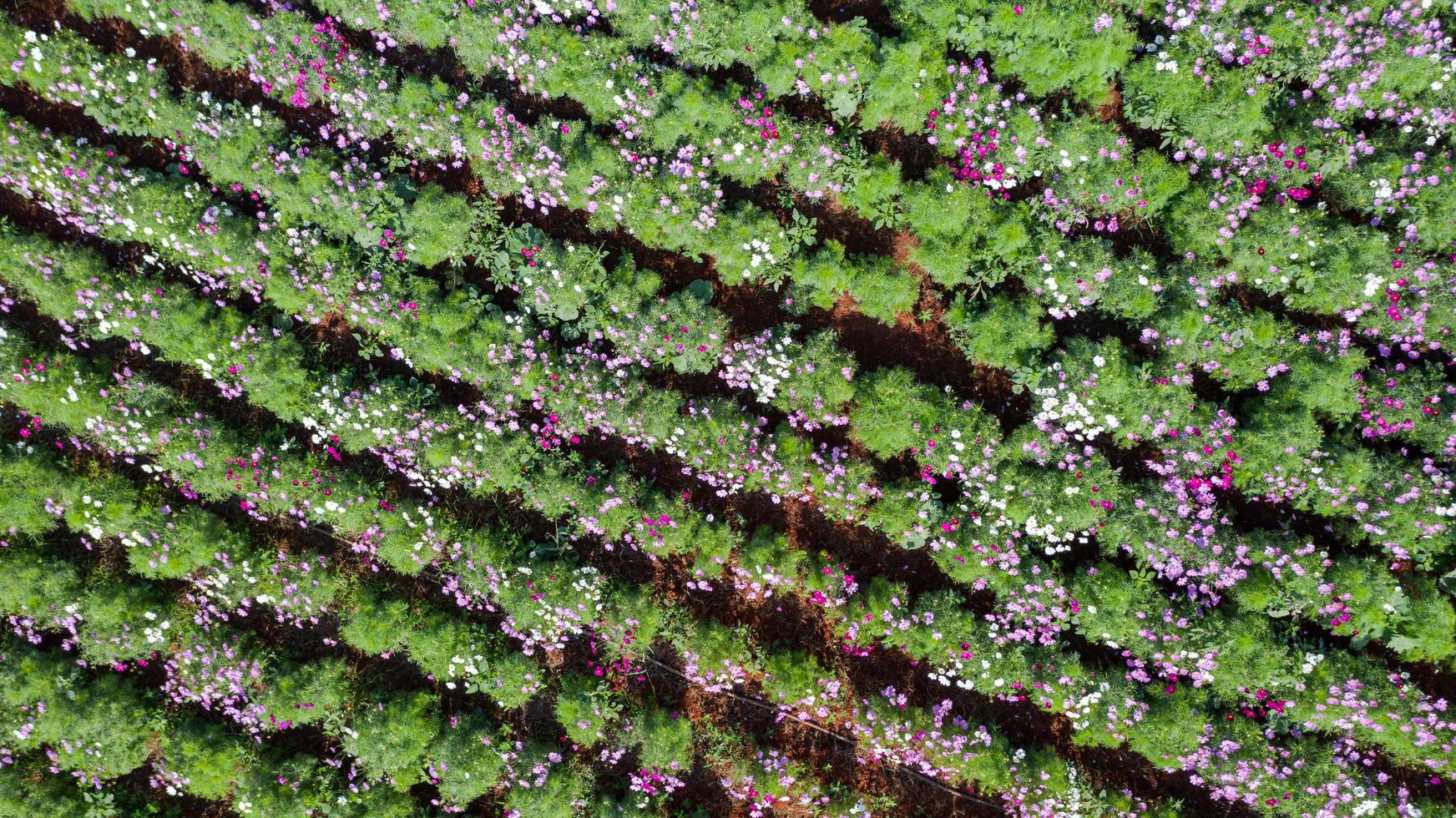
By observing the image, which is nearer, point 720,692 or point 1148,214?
point 1148,214

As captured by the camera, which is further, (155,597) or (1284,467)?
(155,597)

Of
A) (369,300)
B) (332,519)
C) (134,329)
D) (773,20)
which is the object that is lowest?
(332,519)

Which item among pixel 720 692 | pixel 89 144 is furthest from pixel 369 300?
pixel 720 692

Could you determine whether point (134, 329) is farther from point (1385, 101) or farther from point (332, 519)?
point (1385, 101)

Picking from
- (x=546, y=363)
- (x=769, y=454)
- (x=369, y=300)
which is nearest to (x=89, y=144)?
(x=369, y=300)

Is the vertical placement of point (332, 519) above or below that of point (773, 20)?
below

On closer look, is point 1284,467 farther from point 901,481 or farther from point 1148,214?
point 901,481
